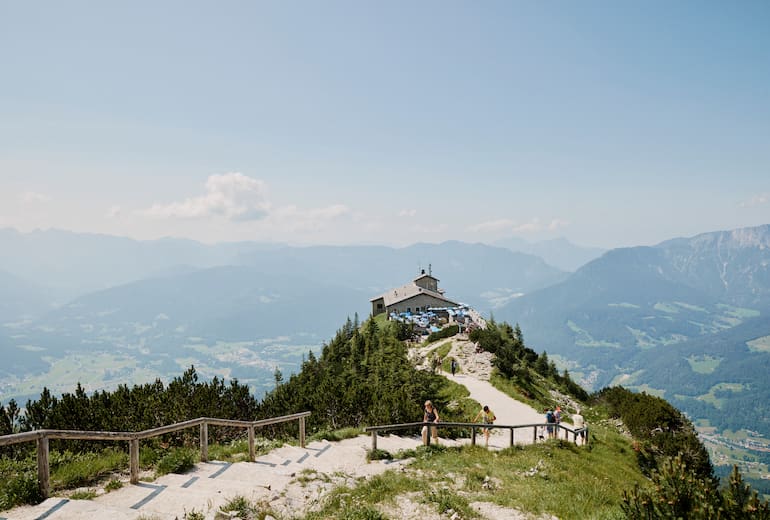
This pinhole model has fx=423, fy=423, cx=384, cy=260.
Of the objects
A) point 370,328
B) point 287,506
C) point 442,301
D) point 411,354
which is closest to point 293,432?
point 287,506

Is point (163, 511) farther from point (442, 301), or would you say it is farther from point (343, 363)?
point (442, 301)

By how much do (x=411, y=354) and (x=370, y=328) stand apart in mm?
9383

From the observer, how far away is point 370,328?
53312 mm

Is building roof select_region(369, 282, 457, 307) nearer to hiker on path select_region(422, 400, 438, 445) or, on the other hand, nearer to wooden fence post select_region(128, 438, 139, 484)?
hiker on path select_region(422, 400, 438, 445)

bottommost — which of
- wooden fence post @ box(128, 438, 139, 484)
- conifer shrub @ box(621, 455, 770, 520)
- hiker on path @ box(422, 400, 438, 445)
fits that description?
hiker on path @ box(422, 400, 438, 445)

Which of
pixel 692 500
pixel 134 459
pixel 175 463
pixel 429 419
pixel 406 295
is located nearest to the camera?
pixel 692 500

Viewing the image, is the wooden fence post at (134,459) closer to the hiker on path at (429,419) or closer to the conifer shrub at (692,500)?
the hiker on path at (429,419)

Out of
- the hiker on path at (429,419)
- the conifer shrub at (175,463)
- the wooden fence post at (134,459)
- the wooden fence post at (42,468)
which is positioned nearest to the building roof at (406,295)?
the hiker on path at (429,419)

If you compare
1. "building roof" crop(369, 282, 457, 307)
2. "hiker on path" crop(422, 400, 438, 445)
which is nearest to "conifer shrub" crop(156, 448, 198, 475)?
"hiker on path" crop(422, 400, 438, 445)

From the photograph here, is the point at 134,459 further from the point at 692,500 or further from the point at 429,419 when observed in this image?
the point at 692,500

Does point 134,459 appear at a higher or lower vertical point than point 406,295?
lower

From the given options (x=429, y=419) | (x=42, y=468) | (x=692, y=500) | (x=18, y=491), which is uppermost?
(x=692, y=500)

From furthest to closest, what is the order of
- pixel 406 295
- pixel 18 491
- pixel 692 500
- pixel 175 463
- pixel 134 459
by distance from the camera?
pixel 406 295 → pixel 175 463 → pixel 134 459 → pixel 18 491 → pixel 692 500

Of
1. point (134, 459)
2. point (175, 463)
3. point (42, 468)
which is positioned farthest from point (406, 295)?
point (42, 468)
